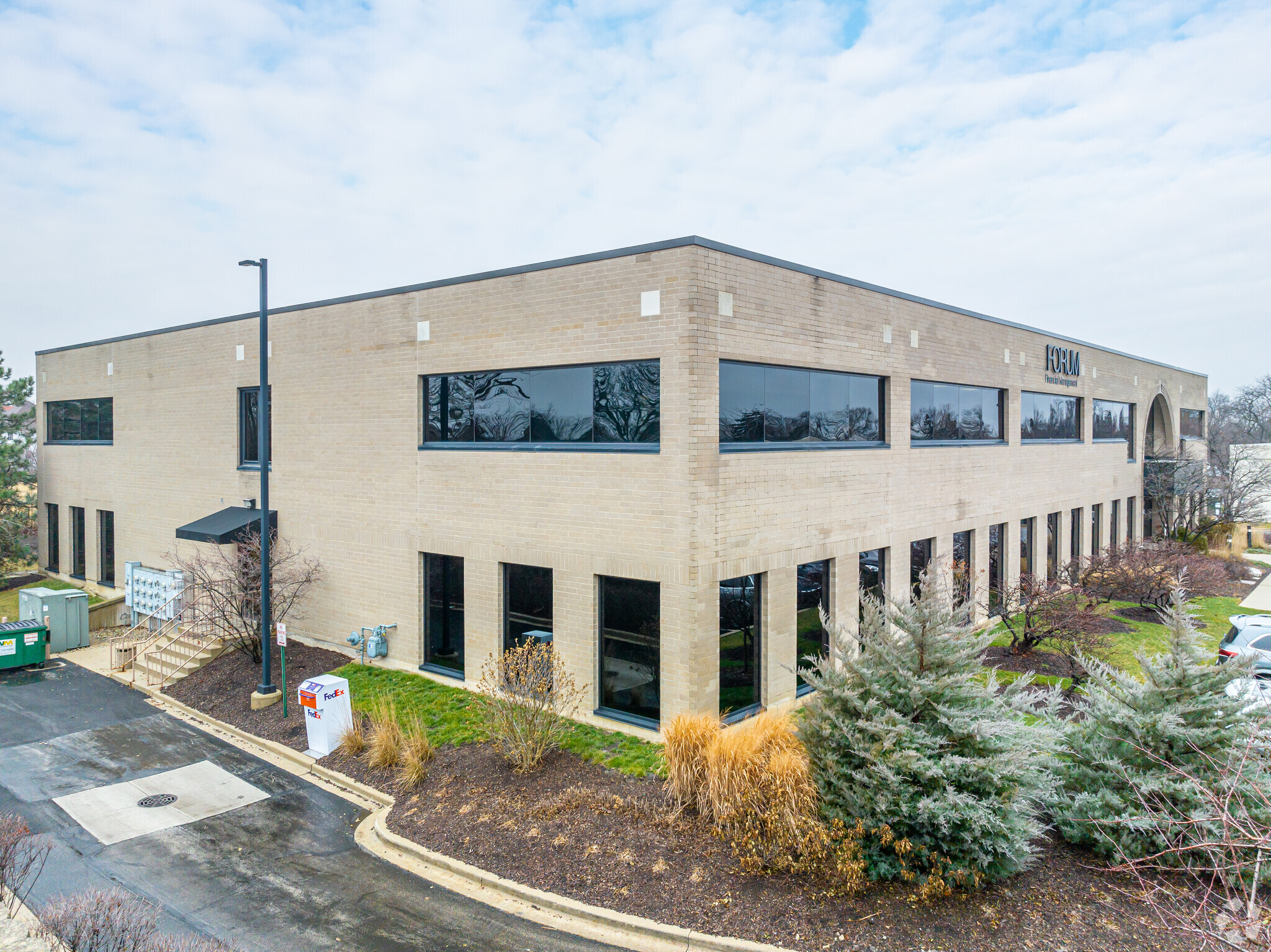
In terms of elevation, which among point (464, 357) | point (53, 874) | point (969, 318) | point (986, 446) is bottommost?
point (53, 874)

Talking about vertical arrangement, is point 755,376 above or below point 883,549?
above

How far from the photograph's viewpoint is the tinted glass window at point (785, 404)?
46.4ft

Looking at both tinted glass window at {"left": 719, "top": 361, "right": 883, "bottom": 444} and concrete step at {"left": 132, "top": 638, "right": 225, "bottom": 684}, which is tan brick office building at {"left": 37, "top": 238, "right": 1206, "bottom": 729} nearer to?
tinted glass window at {"left": 719, "top": 361, "right": 883, "bottom": 444}

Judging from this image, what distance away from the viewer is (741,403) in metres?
13.6

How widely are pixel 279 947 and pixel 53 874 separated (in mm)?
3836

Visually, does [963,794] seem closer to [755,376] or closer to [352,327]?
[755,376]

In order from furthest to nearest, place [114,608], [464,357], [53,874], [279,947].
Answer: [114,608] → [464,357] → [53,874] → [279,947]

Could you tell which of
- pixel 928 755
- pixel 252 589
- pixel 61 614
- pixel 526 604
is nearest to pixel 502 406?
pixel 526 604

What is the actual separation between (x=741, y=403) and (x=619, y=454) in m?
2.33

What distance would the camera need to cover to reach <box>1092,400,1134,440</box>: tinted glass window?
29312 mm

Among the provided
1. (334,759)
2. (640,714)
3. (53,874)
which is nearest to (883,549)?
(640,714)

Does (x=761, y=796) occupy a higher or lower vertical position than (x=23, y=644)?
higher

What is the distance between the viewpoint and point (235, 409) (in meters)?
20.8

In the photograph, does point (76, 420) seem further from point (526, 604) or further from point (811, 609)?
point (811, 609)
